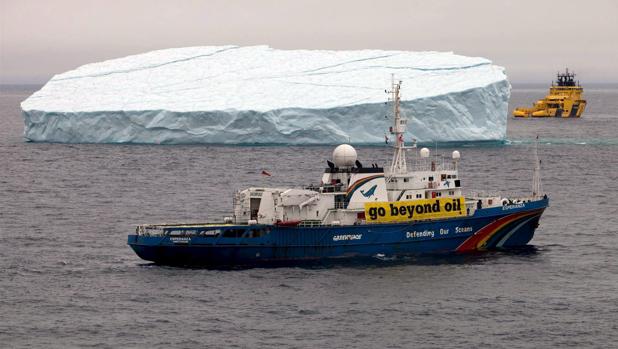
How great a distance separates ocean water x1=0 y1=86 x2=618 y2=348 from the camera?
116 feet

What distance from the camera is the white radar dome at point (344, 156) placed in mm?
47219

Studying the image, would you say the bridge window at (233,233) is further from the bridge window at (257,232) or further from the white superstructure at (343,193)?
the white superstructure at (343,193)

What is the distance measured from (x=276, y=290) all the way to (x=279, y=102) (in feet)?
148

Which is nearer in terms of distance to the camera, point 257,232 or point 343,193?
point 257,232

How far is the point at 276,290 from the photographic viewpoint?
40969mm

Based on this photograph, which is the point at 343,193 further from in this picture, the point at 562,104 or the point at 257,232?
the point at 562,104

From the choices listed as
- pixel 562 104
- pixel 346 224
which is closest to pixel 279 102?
pixel 346 224

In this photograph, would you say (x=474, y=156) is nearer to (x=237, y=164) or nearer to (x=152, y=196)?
(x=237, y=164)

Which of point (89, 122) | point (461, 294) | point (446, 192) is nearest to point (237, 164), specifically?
point (89, 122)

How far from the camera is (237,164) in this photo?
266ft

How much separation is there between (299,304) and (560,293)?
998 centimetres

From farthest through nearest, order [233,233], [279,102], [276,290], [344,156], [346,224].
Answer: [279,102] < [344,156] < [346,224] < [233,233] < [276,290]

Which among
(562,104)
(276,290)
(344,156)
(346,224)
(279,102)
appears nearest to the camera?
(276,290)

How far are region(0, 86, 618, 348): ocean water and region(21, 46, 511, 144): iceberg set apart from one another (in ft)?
55.3
